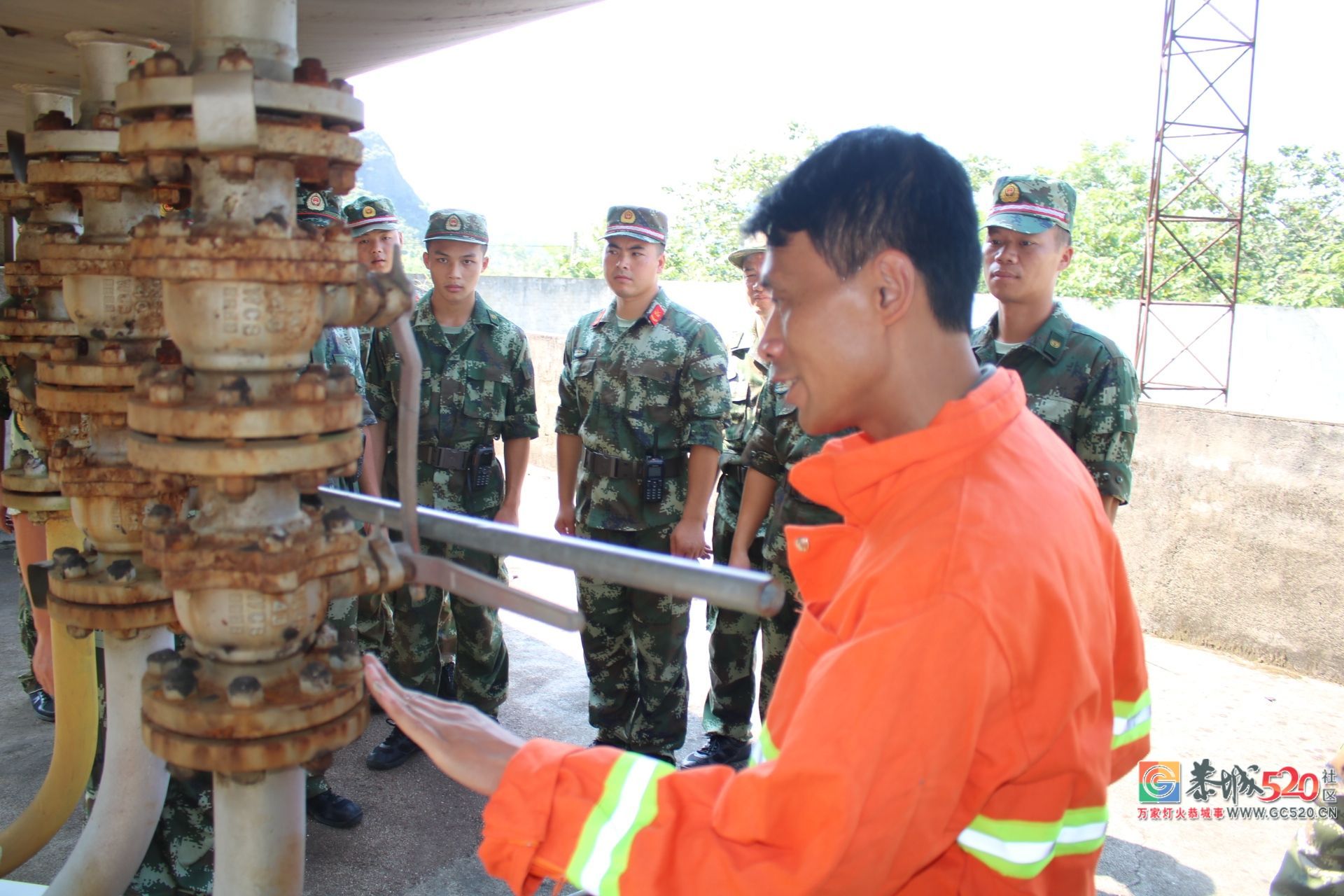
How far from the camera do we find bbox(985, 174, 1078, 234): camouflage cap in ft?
10.2

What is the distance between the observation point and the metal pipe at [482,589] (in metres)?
1.08

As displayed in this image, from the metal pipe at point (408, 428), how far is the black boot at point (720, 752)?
2.71 meters

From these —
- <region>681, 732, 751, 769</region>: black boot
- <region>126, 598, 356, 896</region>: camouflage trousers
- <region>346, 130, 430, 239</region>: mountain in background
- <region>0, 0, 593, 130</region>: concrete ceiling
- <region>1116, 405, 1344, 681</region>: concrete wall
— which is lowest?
<region>681, 732, 751, 769</region>: black boot

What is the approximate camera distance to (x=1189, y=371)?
16.3 m

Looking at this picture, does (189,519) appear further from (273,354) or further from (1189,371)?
(1189,371)

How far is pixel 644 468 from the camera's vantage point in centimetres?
385

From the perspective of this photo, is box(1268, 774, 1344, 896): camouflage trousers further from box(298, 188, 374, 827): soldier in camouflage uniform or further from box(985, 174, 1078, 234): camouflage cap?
box(298, 188, 374, 827): soldier in camouflage uniform

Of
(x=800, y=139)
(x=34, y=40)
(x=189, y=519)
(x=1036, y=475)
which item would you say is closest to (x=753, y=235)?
(x=1036, y=475)

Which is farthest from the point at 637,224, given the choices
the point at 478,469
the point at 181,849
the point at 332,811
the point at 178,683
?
the point at 178,683

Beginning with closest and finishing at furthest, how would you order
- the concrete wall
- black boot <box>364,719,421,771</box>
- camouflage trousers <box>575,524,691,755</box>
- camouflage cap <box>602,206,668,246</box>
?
black boot <box>364,719,421,771</box> → camouflage trousers <box>575,524,691,755</box> → camouflage cap <box>602,206,668,246</box> → the concrete wall

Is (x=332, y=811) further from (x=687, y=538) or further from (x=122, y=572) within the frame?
(x=122, y=572)

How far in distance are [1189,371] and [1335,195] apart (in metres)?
21.2

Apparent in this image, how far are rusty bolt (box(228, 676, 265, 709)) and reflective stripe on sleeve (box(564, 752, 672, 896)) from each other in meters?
0.42

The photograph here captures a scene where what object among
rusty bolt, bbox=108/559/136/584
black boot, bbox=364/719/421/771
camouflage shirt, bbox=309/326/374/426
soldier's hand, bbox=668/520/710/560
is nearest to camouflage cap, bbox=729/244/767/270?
soldier's hand, bbox=668/520/710/560
